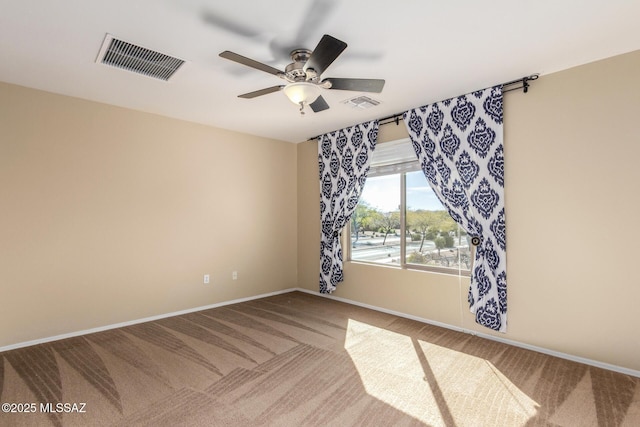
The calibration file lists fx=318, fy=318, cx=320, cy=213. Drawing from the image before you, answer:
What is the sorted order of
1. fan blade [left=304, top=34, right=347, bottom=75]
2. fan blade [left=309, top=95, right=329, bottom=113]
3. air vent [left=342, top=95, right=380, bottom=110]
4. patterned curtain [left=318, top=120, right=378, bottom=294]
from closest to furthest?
fan blade [left=304, top=34, right=347, bottom=75]
fan blade [left=309, top=95, right=329, bottom=113]
air vent [left=342, top=95, right=380, bottom=110]
patterned curtain [left=318, top=120, right=378, bottom=294]

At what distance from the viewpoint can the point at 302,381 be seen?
8.07 ft

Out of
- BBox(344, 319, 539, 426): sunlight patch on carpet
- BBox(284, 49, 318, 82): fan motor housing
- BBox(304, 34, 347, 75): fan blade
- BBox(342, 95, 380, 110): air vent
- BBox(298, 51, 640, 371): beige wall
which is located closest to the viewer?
BBox(304, 34, 347, 75): fan blade

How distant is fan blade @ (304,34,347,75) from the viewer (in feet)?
6.05

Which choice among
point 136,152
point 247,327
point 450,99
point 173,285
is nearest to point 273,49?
point 450,99

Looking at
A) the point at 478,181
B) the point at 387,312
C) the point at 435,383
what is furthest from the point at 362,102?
the point at 435,383

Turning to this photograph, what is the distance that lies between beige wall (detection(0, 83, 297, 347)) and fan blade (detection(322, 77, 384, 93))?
258cm

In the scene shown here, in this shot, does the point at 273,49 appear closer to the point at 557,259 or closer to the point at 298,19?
the point at 298,19

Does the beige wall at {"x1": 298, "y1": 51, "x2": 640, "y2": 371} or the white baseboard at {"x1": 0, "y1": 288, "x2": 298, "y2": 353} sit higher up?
the beige wall at {"x1": 298, "y1": 51, "x2": 640, "y2": 371}

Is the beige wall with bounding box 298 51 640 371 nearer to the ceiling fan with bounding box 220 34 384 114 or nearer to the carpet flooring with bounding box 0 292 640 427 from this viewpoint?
the carpet flooring with bounding box 0 292 640 427

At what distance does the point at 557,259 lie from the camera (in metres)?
2.86

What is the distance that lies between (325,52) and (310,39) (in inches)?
16.1

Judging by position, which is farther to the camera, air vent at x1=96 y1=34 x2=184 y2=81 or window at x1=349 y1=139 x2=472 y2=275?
window at x1=349 y1=139 x2=472 y2=275

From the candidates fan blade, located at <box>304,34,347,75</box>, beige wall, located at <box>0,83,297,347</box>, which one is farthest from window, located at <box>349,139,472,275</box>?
fan blade, located at <box>304,34,347,75</box>

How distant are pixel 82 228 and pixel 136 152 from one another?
1.03m
